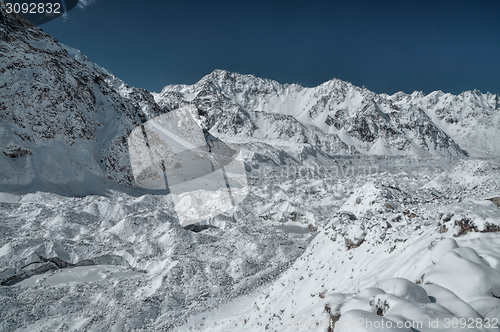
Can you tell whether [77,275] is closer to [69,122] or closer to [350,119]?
[69,122]

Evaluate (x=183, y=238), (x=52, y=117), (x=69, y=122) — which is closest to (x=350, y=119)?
(x=69, y=122)

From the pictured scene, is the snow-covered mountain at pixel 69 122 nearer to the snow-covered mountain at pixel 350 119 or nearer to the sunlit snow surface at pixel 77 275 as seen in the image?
the snow-covered mountain at pixel 350 119

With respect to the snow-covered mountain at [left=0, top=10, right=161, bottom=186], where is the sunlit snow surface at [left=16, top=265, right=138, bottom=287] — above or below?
below

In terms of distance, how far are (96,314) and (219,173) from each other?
49250mm

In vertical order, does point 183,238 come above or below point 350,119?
below

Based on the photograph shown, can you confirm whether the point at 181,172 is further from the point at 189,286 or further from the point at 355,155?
the point at 355,155

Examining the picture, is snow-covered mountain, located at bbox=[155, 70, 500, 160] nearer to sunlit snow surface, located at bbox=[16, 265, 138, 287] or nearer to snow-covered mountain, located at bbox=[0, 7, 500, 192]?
snow-covered mountain, located at bbox=[0, 7, 500, 192]

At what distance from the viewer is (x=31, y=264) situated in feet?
53.6

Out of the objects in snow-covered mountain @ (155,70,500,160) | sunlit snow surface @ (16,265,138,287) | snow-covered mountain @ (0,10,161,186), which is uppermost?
snow-covered mountain @ (155,70,500,160)

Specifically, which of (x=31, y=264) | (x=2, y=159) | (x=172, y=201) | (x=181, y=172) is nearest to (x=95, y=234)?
(x=31, y=264)

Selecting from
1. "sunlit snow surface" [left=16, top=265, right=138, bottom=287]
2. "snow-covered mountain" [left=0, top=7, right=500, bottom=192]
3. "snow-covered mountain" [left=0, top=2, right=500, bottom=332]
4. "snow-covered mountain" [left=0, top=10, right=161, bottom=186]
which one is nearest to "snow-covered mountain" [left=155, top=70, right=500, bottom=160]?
"snow-covered mountain" [left=0, top=7, right=500, bottom=192]

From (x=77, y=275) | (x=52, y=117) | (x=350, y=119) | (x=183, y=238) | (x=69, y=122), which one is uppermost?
(x=350, y=119)

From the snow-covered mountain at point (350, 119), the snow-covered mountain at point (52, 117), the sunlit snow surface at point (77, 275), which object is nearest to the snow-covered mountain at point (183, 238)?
the sunlit snow surface at point (77, 275)

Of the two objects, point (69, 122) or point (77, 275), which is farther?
point (69, 122)
